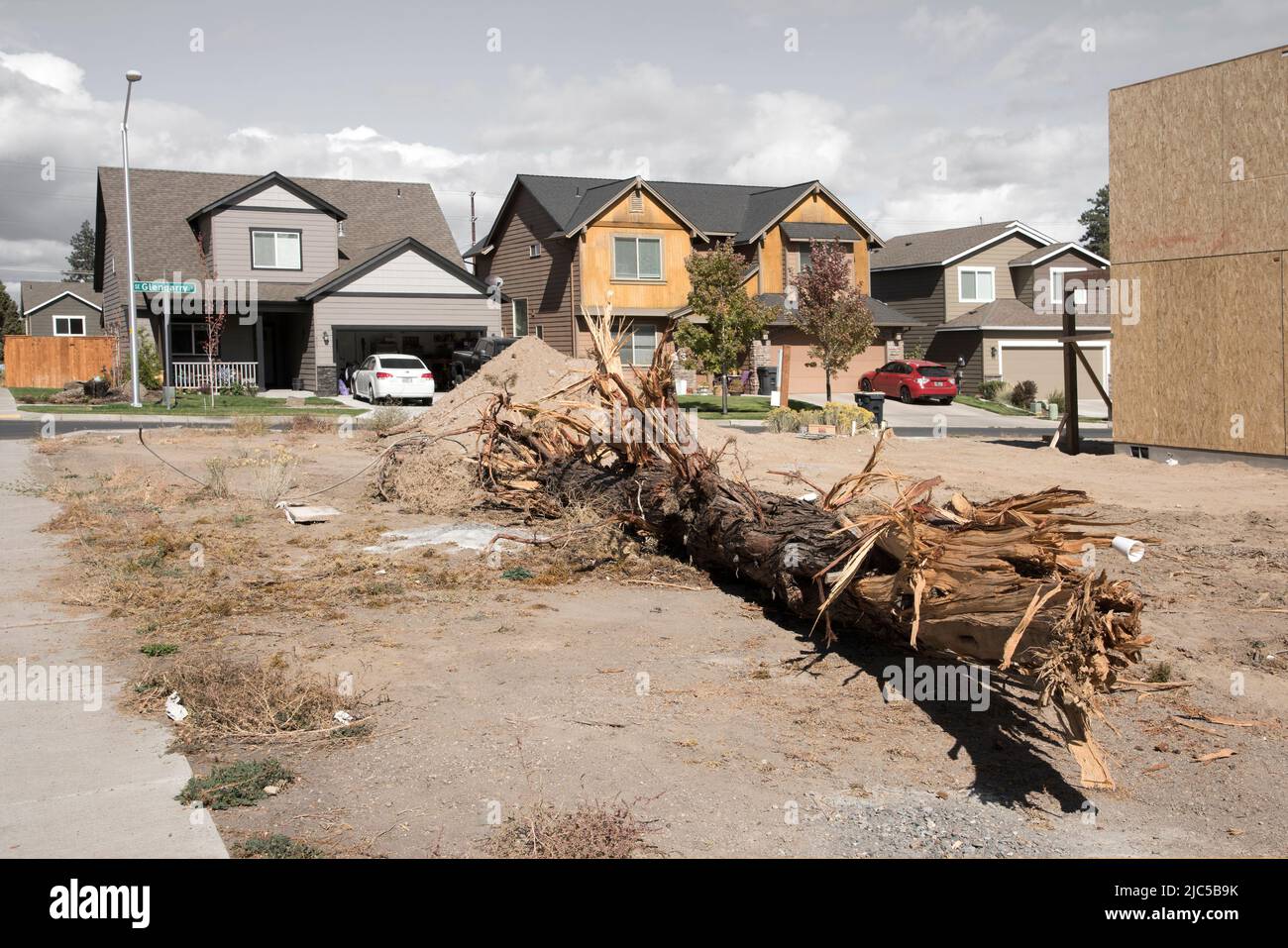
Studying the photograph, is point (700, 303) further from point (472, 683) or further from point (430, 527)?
point (472, 683)

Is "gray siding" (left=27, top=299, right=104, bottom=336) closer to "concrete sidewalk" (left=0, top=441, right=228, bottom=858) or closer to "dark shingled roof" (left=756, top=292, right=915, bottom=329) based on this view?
"dark shingled roof" (left=756, top=292, right=915, bottom=329)

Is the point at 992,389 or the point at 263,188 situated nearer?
the point at 263,188

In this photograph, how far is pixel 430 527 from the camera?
12.8 m

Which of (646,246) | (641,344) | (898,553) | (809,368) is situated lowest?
(898,553)

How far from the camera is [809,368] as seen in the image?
43.7m

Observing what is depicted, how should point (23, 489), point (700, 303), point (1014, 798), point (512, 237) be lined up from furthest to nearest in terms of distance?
1. point (512, 237)
2. point (700, 303)
3. point (23, 489)
4. point (1014, 798)

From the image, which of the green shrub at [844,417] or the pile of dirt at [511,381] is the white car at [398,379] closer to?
the pile of dirt at [511,381]

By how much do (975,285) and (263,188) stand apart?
92.6 ft

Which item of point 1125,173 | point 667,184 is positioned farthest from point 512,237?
point 1125,173

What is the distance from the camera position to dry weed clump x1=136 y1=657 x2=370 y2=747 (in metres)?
6.17

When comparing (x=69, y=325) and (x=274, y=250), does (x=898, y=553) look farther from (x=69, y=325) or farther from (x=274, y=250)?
(x=69, y=325)

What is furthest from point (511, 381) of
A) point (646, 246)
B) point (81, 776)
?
point (646, 246)

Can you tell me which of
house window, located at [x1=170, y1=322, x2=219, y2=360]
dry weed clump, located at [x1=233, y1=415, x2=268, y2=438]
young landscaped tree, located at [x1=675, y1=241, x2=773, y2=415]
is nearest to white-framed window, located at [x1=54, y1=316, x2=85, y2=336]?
house window, located at [x1=170, y1=322, x2=219, y2=360]

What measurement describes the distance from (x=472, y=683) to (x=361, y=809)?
199cm
